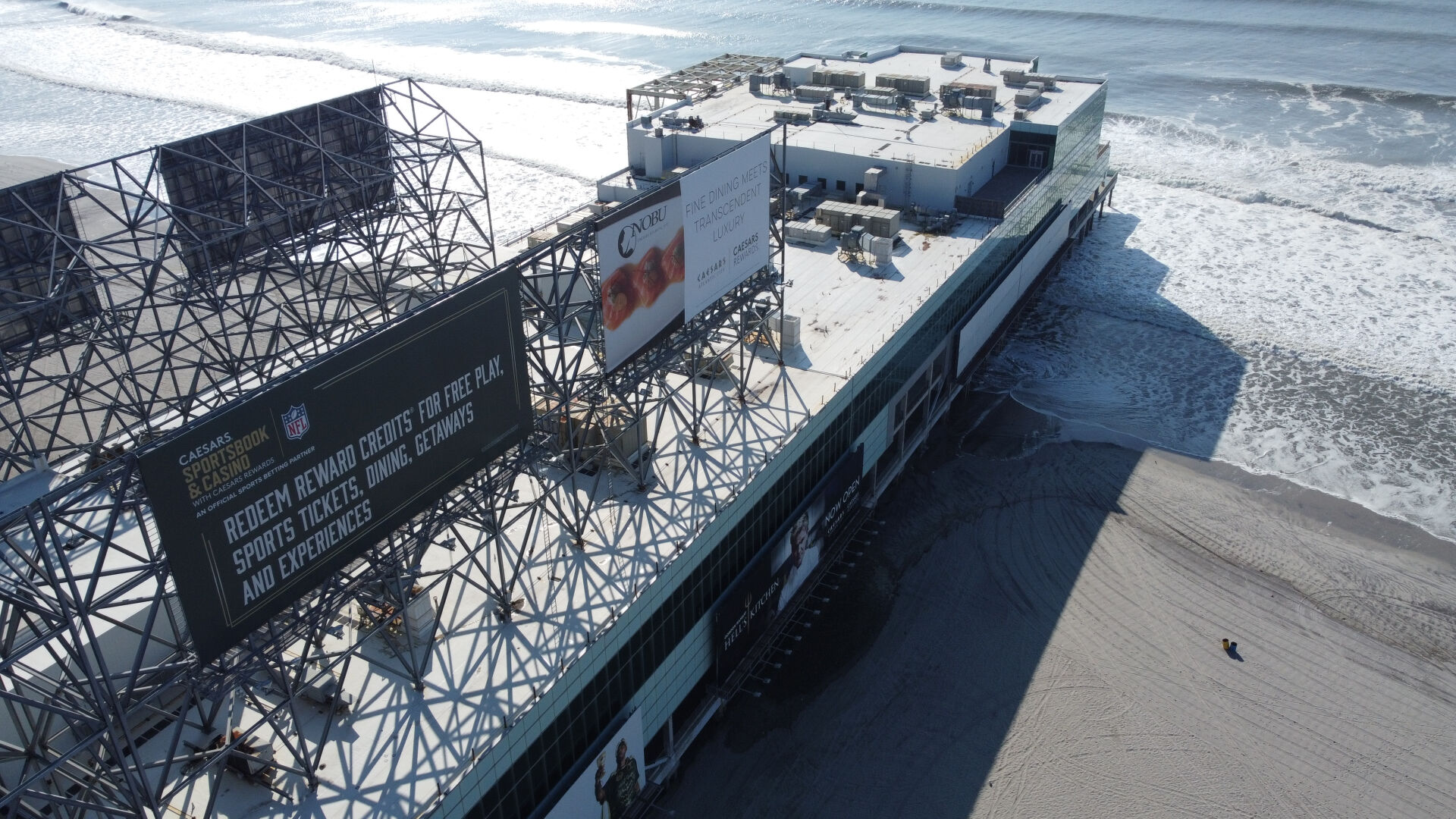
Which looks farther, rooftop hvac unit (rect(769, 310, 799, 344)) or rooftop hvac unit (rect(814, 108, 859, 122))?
rooftop hvac unit (rect(814, 108, 859, 122))

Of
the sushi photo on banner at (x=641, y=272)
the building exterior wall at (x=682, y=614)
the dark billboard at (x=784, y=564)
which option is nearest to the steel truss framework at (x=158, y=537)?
the sushi photo on banner at (x=641, y=272)

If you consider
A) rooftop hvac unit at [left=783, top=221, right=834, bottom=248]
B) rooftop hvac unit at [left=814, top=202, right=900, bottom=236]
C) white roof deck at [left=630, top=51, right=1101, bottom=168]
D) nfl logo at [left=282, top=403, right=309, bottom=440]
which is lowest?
rooftop hvac unit at [left=783, top=221, right=834, bottom=248]

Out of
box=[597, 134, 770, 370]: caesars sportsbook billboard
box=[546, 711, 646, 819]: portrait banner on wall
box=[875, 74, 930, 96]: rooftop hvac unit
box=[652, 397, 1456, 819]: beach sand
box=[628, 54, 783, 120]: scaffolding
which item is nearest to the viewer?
box=[546, 711, 646, 819]: portrait banner on wall

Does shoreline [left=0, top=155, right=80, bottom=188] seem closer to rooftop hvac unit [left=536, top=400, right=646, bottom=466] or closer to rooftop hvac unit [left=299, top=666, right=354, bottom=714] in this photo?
rooftop hvac unit [left=536, top=400, right=646, bottom=466]

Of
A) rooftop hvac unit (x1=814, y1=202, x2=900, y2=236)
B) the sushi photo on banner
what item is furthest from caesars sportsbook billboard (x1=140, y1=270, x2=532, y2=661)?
rooftop hvac unit (x1=814, y1=202, x2=900, y2=236)

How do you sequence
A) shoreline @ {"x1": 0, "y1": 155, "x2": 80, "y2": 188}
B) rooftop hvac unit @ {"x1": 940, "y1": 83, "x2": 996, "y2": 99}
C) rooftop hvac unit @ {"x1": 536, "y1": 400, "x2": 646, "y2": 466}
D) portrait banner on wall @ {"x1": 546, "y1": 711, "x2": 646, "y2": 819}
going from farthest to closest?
shoreline @ {"x1": 0, "y1": 155, "x2": 80, "y2": 188} < rooftop hvac unit @ {"x1": 940, "y1": 83, "x2": 996, "y2": 99} < rooftop hvac unit @ {"x1": 536, "y1": 400, "x2": 646, "y2": 466} < portrait banner on wall @ {"x1": 546, "y1": 711, "x2": 646, "y2": 819}

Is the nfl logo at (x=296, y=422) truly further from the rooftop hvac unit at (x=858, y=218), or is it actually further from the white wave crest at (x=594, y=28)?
the white wave crest at (x=594, y=28)

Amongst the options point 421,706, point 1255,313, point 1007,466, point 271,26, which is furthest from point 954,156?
point 271,26

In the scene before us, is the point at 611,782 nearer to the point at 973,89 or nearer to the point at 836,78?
the point at 973,89
